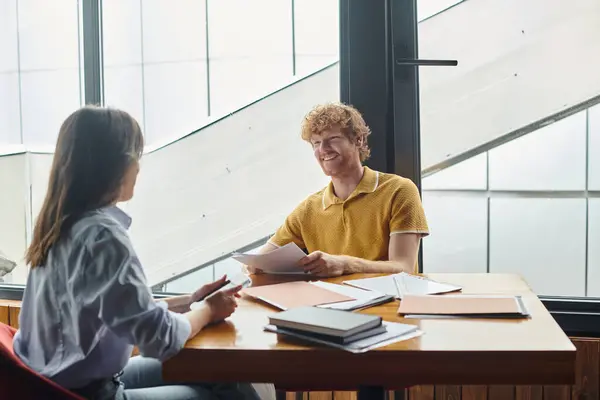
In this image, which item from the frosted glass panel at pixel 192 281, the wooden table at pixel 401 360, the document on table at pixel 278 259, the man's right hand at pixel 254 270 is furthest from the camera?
the frosted glass panel at pixel 192 281

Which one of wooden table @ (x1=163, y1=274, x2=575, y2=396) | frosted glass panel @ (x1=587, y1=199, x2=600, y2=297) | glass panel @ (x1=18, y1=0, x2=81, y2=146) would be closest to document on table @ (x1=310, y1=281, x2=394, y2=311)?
wooden table @ (x1=163, y1=274, x2=575, y2=396)

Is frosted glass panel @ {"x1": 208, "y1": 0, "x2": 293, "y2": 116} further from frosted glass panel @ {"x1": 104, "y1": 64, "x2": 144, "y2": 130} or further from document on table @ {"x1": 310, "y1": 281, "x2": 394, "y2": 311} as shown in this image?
document on table @ {"x1": 310, "y1": 281, "x2": 394, "y2": 311}

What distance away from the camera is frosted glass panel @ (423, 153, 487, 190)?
2.62 m

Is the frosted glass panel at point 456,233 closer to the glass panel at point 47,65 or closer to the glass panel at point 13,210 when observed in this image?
the glass panel at point 47,65

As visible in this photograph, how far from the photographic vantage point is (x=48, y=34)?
327 centimetres

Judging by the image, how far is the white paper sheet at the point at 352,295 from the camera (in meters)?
1.59

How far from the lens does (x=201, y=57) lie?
9.81 feet

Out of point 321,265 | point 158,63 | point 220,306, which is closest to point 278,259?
point 321,265

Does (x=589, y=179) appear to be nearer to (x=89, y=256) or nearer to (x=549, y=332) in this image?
(x=549, y=332)

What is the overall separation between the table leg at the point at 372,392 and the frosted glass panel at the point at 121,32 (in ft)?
7.10

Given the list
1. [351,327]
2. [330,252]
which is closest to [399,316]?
[351,327]

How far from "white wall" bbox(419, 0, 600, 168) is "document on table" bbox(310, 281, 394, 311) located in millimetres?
1031

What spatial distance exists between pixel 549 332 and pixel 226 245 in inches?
74.4

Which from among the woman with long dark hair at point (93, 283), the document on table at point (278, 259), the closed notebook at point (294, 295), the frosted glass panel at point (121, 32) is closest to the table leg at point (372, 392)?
the closed notebook at point (294, 295)
